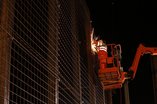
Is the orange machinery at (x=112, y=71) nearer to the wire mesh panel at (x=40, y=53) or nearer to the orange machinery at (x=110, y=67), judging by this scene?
the orange machinery at (x=110, y=67)

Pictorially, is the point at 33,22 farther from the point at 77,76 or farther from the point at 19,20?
the point at 77,76

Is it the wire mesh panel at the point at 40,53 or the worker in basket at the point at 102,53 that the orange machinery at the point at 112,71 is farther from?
the wire mesh panel at the point at 40,53

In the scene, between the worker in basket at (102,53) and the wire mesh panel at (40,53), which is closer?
the wire mesh panel at (40,53)

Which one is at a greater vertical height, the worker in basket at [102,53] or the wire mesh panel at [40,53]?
the worker in basket at [102,53]

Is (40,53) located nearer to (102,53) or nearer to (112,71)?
(102,53)

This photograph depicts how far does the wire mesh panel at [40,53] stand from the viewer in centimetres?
253

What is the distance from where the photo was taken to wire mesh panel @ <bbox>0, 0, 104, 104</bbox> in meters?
2.53

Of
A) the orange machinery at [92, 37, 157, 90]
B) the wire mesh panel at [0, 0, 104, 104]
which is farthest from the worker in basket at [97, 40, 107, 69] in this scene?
the wire mesh panel at [0, 0, 104, 104]

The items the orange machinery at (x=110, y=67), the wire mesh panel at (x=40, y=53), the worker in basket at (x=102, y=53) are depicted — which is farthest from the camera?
the orange machinery at (x=110, y=67)

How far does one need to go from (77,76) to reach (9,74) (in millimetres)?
1948

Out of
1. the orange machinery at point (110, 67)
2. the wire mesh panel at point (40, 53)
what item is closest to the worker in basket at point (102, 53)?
the orange machinery at point (110, 67)

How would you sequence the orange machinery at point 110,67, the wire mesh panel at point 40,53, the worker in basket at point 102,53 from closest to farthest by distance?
the wire mesh panel at point 40,53
the worker in basket at point 102,53
the orange machinery at point 110,67

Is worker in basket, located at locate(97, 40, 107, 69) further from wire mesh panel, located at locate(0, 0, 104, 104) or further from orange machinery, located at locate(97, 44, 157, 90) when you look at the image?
wire mesh panel, located at locate(0, 0, 104, 104)

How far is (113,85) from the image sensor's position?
26.8 ft
